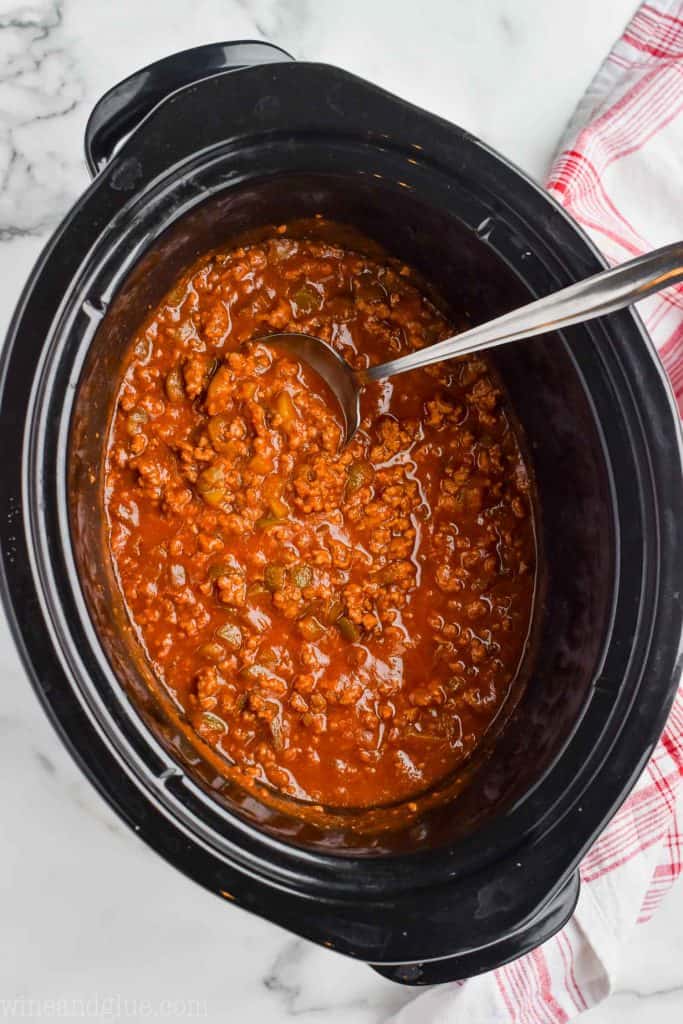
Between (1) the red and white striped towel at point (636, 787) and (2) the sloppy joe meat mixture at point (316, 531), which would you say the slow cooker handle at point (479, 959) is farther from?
(1) the red and white striped towel at point (636, 787)

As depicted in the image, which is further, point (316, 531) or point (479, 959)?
point (316, 531)

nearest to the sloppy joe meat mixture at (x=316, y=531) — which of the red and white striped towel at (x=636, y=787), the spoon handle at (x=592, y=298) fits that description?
the spoon handle at (x=592, y=298)

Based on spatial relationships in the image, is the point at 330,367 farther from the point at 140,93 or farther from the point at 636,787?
the point at 636,787

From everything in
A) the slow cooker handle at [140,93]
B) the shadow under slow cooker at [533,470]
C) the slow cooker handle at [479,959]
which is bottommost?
the slow cooker handle at [479,959]

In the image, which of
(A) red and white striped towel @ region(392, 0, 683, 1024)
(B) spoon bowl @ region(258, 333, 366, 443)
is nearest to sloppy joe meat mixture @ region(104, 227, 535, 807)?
(B) spoon bowl @ region(258, 333, 366, 443)

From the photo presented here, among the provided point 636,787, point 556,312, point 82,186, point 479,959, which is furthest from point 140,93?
point 636,787

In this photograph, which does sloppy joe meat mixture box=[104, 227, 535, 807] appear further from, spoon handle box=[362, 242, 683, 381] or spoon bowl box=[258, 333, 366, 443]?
spoon handle box=[362, 242, 683, 381]

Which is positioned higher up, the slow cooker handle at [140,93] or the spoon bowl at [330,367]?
the slow cooker handle at [140,93]
